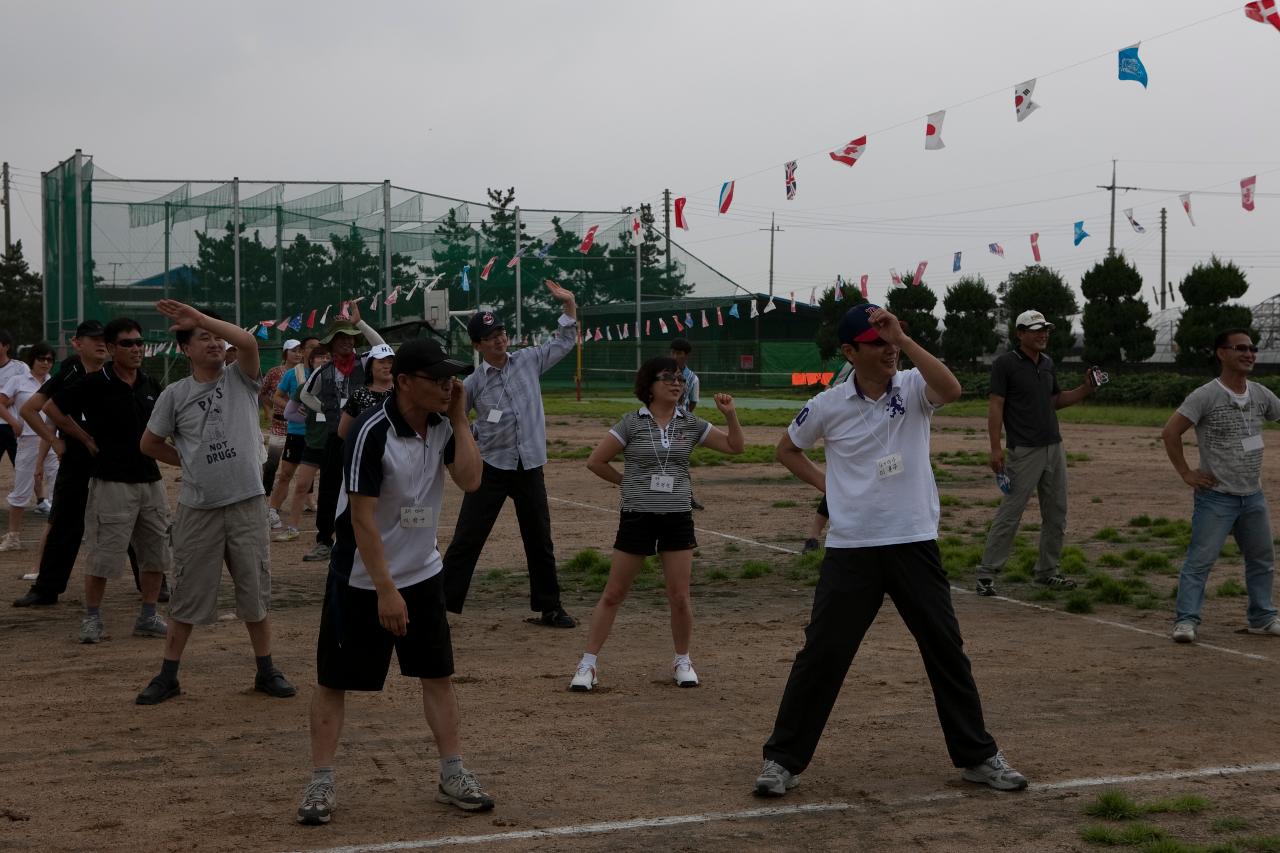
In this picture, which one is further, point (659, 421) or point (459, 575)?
point (459, 575)

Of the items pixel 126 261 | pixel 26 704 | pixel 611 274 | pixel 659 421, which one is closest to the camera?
pixel 26 704

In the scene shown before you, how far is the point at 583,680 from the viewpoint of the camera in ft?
23.3

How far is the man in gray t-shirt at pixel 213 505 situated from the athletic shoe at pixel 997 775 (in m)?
3.48

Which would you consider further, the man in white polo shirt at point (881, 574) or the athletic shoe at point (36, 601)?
the athletic shoe at point (36, 601)

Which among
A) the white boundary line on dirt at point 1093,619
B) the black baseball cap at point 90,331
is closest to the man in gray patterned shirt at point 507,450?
the black baseball cap at point 90,331

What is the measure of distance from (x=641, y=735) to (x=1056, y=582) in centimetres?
513

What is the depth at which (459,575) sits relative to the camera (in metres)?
8.66

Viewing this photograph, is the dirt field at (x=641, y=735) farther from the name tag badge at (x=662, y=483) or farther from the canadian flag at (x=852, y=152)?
the canadian flag at (x=852, y=152)

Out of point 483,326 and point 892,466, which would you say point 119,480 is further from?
point 892,466

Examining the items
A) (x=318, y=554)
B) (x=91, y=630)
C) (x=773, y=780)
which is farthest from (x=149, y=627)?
(x=773, y=780)

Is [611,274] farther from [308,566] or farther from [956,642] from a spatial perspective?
[956,642]

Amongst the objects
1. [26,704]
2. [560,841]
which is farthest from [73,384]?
[560,841]

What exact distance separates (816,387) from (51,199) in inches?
1074

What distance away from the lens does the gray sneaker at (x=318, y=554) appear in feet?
38.9
